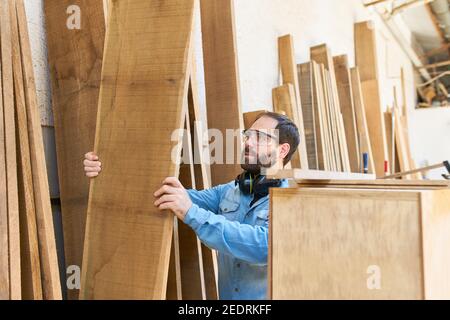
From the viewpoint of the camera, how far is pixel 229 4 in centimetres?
234

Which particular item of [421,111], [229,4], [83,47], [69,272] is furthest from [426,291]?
[421,111]

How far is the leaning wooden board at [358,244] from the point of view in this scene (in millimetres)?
1113

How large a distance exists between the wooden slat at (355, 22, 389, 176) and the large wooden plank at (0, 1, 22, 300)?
3.78 metres

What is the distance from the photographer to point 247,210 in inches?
→ 68.7

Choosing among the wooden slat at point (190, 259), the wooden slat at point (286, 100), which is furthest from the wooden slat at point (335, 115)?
the wooden slat at point (190, 259)

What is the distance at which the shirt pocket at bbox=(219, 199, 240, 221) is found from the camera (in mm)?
1777

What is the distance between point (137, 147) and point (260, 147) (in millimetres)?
476

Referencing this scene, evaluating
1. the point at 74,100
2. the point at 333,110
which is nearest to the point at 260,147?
the point at 74,100

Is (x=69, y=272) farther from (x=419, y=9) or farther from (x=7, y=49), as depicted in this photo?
(x=419, y=9)

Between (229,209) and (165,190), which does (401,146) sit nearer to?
(229,209)

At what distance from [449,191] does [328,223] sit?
40cm

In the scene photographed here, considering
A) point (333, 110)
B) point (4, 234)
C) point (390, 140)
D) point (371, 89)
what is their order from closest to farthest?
point (4, 234) → point (333, 110) → point (371, 89) → point (390, 140)

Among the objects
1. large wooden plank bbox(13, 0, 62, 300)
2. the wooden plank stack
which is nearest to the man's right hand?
large wooden plank bbox(13, 0, 62, 300)

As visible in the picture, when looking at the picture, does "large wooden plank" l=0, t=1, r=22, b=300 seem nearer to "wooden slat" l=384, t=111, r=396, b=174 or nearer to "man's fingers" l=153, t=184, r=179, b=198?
"man's fingers" l=153, t=184, r=179, b=198
